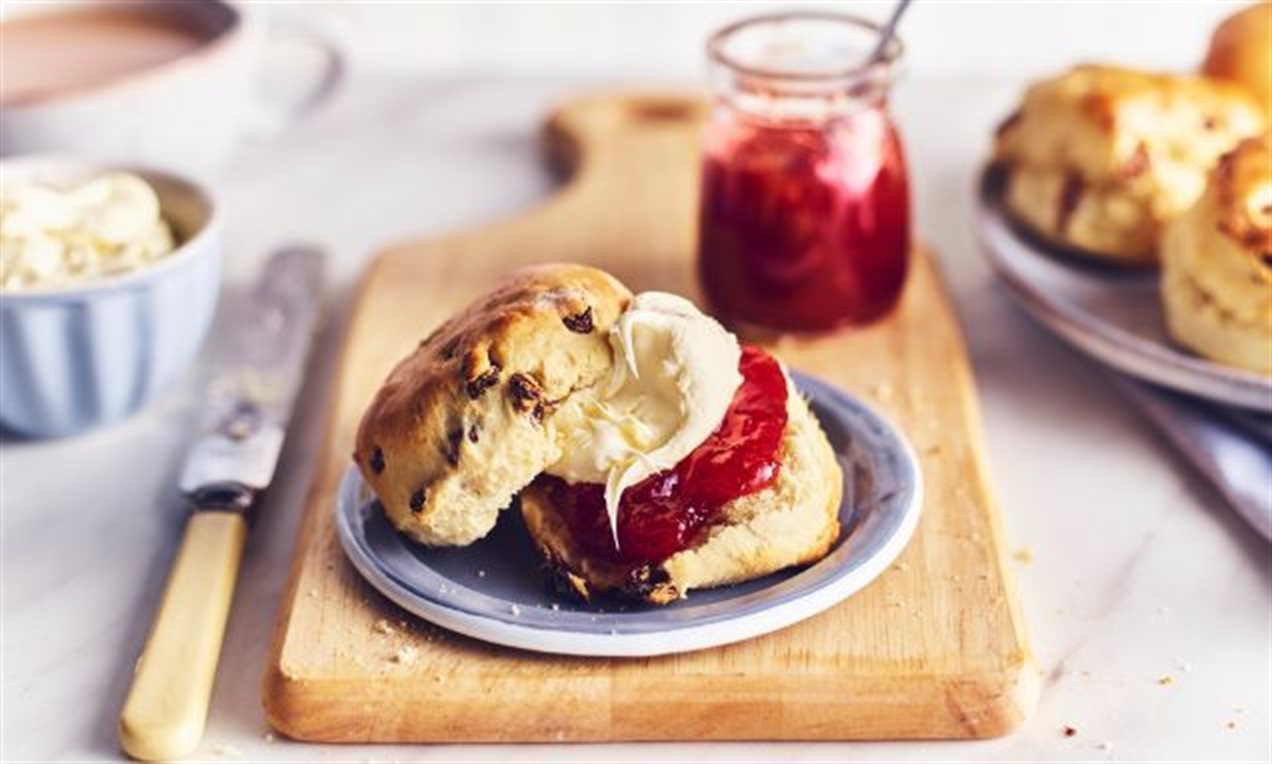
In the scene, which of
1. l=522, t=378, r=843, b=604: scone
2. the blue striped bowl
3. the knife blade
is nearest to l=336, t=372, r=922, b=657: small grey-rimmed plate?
l=522, t=378, r=843, b=604: scone

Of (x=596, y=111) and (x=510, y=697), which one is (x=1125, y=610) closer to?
(x=510, y=697)

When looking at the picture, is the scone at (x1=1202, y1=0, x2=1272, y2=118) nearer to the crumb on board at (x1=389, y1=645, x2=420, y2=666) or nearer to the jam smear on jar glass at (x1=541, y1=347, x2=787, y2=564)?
the jam smear on jar glass at (x1=541, y1=347, x2=787, y2=564)

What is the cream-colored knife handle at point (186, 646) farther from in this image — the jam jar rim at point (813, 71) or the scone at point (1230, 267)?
the scone at point (1230, 267)

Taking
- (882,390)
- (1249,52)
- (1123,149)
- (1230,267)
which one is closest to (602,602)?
(882,390)

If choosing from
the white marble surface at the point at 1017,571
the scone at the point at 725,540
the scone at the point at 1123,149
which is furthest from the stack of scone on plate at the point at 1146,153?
the scone at the point at 725,540

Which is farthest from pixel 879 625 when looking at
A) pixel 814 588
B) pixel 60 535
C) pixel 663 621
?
pixel 60 535

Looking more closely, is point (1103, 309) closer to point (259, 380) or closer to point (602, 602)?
point (602, 602)
